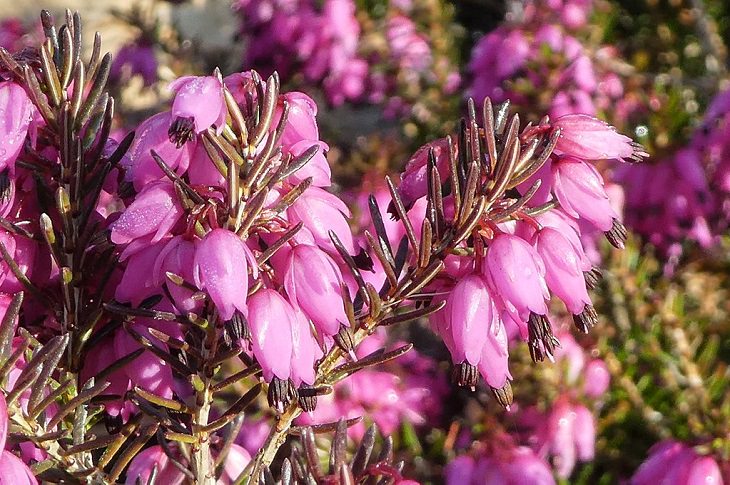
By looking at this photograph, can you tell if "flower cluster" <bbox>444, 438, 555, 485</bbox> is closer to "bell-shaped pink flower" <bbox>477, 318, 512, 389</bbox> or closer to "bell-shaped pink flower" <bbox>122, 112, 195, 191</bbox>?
"bell-shaped pink flower" <bbox>477, 318, 512, 389</bbox>

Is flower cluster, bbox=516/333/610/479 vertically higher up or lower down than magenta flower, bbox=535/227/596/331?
lower down

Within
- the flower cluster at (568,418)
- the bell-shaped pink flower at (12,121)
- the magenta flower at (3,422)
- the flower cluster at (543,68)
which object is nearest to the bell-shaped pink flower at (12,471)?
the magenta flower at (3,422)

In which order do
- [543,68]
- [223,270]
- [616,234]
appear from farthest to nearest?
1. [543,68]
2. [616,234]
3. [223,270]

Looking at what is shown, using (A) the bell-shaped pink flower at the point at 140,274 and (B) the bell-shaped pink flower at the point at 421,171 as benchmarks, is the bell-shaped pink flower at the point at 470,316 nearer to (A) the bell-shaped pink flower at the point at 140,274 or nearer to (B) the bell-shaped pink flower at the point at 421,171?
(B) the bell-shaped pink flower at the point at 421,171

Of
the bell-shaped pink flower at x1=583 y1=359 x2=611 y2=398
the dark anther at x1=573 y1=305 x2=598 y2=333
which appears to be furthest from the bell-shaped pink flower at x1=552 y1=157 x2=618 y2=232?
the bell-shaped pink flower at x1=583 y1=359 x2=611 y2=398

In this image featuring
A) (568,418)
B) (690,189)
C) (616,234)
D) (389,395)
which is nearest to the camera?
(616,234)

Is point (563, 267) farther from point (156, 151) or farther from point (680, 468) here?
point (680, 468)

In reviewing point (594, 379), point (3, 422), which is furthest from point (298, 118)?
point (594, 379)
